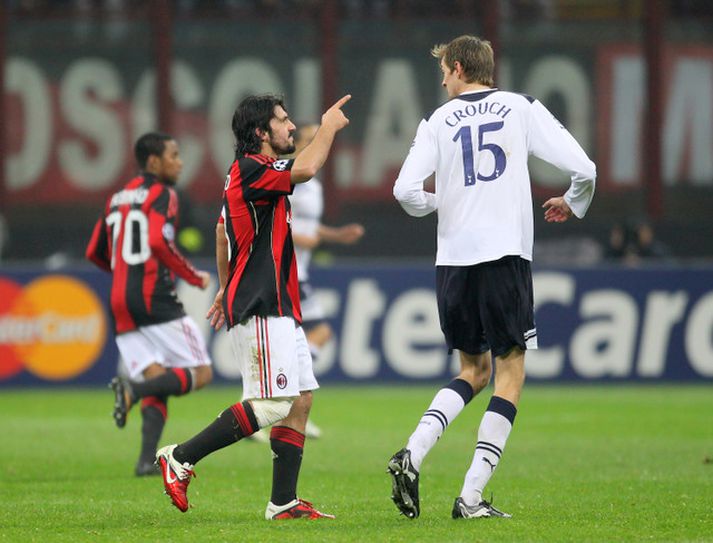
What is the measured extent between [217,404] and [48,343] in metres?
2.66

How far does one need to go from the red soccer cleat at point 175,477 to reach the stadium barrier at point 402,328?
9743 millimetres

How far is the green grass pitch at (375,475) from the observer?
23.9 feet

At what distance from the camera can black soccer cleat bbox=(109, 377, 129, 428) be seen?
9844 mm

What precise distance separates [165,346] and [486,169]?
3.62m

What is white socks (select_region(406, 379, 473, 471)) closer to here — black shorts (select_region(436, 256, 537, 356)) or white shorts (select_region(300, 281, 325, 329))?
black shorts (select_region(436, 256, 537, 356))

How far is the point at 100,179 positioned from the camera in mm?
22531

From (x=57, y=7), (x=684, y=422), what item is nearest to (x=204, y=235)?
(x=57, y=7)

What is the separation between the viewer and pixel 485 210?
7516 mm

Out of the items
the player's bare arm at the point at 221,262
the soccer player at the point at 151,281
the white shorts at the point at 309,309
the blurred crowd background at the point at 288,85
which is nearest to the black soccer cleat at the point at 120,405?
the soccer player at the point at 151,281

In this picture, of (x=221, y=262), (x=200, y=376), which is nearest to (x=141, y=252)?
(x=200, y=376)

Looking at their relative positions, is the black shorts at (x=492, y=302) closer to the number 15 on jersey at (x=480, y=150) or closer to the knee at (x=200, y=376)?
the number 15 on jersey at (x=480, y=150)

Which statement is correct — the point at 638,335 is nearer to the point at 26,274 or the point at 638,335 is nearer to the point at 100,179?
the point at 26,274

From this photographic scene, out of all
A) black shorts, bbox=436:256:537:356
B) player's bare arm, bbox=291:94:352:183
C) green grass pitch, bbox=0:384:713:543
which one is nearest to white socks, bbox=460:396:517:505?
green grass pitch, bbox=0:384:713:543

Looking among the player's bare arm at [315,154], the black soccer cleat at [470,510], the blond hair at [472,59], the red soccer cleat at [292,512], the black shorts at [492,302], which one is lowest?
the red soccer cleat at [292,512]
